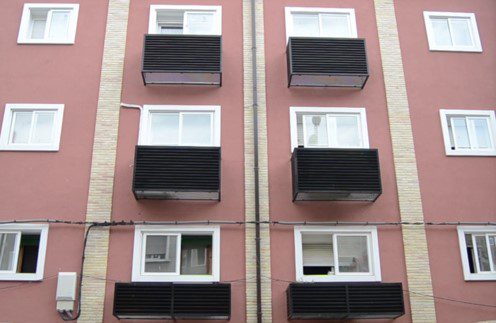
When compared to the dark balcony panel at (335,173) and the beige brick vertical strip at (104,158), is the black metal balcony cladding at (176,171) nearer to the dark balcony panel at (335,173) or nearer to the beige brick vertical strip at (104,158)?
the beige brick vertical strip at (104,158)

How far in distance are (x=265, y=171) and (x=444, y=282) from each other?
476 cm

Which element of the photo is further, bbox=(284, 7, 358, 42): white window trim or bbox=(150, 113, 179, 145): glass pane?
bbox=(284, 7, 358, 42): white window trim

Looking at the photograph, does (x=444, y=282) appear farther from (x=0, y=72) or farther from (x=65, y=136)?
(x=0, y=72)

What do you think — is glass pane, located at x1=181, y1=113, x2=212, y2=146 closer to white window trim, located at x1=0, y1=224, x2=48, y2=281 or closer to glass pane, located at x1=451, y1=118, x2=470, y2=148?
white window trim, located at x1=0, y1=224, x2=48, y2=281

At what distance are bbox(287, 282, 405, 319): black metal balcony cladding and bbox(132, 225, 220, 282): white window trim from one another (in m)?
1.80

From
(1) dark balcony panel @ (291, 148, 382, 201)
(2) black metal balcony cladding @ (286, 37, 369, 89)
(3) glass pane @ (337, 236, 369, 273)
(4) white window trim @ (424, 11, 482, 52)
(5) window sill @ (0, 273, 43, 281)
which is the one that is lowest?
(5) window sill @ (0, 273, 43, 281)

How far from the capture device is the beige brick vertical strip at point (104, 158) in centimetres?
1231

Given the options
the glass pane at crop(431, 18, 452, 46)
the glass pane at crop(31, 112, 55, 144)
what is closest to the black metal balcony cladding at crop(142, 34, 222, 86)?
the glass pane at crop(31, 112, 55, 144)

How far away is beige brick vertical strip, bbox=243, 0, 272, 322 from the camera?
40.8ft

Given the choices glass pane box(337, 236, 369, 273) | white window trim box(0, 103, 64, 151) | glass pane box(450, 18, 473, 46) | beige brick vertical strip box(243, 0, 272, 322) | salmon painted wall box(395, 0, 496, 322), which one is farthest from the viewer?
glass pane box(450, 18, 473, 46)

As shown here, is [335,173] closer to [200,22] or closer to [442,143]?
[442,143]

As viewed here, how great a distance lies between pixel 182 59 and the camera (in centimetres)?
1388

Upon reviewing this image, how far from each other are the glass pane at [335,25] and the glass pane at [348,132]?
252 cm

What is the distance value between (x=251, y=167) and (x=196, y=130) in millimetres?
1687
